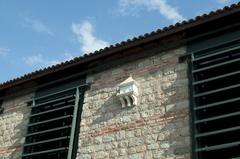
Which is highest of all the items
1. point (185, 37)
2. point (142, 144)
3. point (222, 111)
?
point (185, 37)

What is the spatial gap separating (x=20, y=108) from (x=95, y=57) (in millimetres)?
2558

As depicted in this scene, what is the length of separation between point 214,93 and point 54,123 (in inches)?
166

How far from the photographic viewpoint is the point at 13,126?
37.1ft

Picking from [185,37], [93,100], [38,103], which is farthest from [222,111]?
[38,103]

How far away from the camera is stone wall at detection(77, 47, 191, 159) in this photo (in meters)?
8.52

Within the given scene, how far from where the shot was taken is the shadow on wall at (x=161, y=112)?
27.6 feet

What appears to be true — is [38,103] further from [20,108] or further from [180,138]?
[180,138]

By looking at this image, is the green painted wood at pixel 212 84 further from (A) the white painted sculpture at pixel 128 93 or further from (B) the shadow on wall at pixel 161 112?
(A) the white painted sculpture at pixel 128 93

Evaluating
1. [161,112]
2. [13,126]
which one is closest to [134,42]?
[161,112]

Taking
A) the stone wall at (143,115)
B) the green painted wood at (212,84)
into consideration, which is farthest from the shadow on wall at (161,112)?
the green painted wood at (212,84)

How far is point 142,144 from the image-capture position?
28.7ft

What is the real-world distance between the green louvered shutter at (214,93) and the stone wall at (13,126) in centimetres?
447

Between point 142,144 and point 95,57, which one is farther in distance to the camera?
point 95,57

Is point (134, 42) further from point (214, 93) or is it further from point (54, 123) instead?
point (54, 123)
